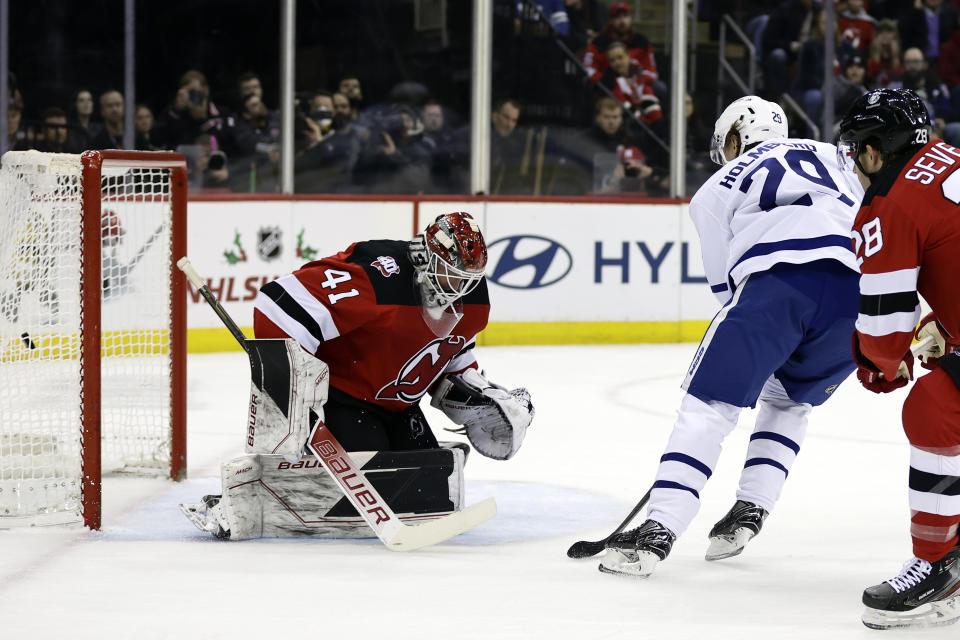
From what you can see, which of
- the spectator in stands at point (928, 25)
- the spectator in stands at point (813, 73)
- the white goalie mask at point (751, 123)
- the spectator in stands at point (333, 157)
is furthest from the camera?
the spectator in stands at point (928, 25)

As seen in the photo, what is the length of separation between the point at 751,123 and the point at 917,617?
1.14m

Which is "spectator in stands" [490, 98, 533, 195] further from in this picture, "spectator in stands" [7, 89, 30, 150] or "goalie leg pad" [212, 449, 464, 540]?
"goalie leg pad" [212, 449, 464, 540]

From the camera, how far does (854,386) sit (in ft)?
19.5

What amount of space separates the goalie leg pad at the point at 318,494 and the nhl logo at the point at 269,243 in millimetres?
3845

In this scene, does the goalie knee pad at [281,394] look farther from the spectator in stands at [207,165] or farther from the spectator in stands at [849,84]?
the spectator in stands at [849,84]

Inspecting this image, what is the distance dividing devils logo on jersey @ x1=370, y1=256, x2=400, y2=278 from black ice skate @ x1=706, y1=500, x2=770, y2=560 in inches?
35.3

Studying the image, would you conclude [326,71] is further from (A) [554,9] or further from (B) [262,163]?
(A) [554,9]

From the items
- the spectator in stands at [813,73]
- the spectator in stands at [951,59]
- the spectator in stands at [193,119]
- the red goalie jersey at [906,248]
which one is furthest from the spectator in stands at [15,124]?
the spectator in stands at [951,59]

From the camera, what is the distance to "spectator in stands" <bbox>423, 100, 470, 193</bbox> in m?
7.69

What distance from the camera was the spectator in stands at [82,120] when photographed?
22.6 ft

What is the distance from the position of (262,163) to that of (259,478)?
180 inches

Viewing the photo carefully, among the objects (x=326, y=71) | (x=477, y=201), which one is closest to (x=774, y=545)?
(x=477, y=201)

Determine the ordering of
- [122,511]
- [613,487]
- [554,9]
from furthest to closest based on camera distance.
A: [554,9] < [613,487] < [122,511]

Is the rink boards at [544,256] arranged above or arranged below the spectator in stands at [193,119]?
below
